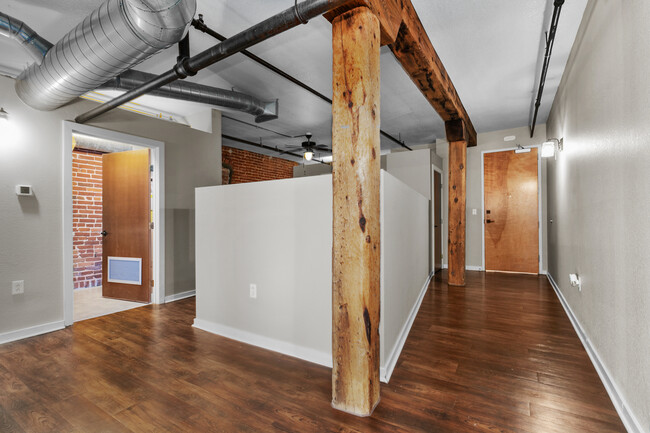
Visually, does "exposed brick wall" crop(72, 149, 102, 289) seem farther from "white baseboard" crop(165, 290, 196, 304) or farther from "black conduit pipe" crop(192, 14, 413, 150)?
"black conduit pipe" crop(192, 14, 413, 150)

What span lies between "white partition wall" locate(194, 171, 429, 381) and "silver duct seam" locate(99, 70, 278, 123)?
125 centimetres

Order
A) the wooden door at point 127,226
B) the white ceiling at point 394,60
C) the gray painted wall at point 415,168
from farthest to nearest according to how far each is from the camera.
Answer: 1. the gray painted wall at point 415,168
2. the wooden door at point 127,226
3. the white ceiling at point 394,60

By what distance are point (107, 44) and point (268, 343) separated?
2.49 meters

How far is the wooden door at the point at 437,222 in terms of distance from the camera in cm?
596

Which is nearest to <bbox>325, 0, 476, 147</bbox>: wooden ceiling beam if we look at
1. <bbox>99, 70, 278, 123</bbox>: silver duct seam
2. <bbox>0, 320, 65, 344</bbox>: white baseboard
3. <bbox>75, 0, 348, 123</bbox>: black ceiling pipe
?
<bbox>75, 0, 348, 123</bbox>: black ceiling pipe

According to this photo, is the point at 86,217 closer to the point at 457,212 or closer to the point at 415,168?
the point at 415,168

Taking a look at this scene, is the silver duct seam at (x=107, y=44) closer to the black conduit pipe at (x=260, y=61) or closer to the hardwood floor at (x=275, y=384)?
the black conduit pipe at (x=260, y=61)

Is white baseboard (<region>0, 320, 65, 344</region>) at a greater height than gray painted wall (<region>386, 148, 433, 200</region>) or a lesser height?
lesser

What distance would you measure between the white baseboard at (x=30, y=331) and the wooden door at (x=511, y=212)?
22.0ft

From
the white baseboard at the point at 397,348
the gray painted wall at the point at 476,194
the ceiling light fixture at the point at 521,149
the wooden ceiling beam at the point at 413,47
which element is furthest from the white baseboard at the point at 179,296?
the ceiling light fixture at the point at 521,149

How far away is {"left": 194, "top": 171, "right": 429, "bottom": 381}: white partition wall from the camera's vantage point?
225 centimetres

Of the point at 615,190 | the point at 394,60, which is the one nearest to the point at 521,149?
the point at 394,60

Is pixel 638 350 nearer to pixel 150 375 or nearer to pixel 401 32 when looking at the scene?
pixel 401 32

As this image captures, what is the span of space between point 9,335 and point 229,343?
201 centimetres
